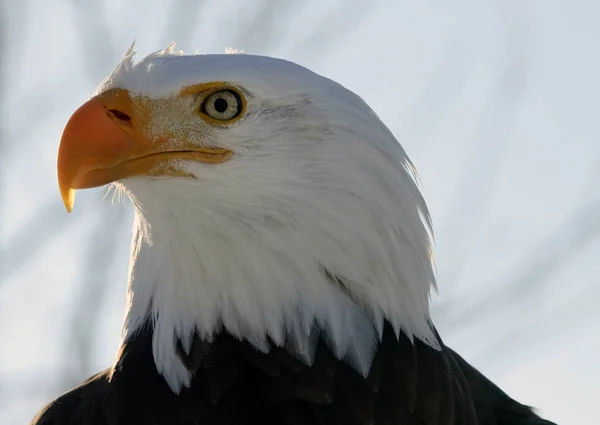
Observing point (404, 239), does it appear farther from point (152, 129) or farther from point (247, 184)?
point (152, 129)

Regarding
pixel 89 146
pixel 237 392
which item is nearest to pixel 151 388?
pixel 237 392

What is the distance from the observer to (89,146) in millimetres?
4484

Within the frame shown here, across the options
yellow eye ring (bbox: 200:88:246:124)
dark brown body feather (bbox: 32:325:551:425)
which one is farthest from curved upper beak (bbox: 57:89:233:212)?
dark brown body feather (bbox: 32:325:551:425)

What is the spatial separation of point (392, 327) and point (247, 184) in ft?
2.54

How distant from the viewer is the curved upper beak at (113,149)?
4.48 m

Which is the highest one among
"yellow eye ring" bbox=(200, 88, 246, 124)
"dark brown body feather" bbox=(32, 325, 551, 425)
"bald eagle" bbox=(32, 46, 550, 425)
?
"yellow eye ring" bbox=(200, 88, 246, 124)

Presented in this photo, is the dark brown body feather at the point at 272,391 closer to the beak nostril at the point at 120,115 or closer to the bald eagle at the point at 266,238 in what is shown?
the bald eagle at the point at 266,238

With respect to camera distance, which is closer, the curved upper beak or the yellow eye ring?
the curved upper beak

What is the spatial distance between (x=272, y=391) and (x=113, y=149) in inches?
41.4

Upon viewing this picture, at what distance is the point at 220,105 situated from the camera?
462cm

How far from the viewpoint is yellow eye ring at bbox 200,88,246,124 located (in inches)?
181

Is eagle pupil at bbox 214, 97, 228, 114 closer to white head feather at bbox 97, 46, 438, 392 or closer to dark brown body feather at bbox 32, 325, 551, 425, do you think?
white head feather at bbox 97, 46, 438, 392

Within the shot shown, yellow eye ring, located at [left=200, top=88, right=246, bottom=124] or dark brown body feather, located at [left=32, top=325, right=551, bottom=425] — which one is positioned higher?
yellow eye ring, located at [left=200, top=88, right=246, bottom=124]

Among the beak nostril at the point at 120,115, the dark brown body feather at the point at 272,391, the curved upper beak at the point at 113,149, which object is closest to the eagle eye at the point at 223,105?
the curved upper beak at the point at 113,149
